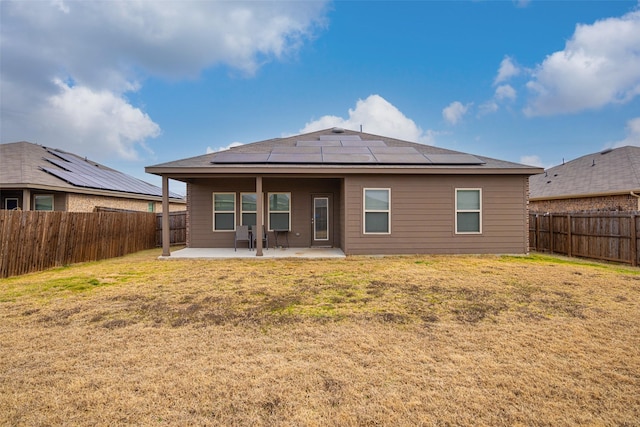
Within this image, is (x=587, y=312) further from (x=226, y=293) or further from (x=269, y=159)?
(x=269, y=159)

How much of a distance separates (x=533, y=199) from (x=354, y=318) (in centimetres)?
1770

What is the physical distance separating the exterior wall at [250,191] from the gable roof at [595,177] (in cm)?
1215

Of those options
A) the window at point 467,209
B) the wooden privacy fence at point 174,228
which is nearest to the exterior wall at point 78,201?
the wooden privacy fence at point 174,228

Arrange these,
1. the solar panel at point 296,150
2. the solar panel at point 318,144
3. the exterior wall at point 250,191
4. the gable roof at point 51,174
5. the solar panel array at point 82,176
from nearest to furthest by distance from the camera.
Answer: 1. the solar panel at point 296,150
2. the exterior wall at point 250,191
3. the gable roof at point 51,174
4. the solar panel at point 318,144
5. the solar panel array at point 82,176

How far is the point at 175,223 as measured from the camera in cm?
1373

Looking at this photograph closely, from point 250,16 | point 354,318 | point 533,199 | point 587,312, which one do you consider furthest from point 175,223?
point 533,199

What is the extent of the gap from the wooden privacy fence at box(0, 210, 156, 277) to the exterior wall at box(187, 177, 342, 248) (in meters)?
2.28

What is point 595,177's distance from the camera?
15.2 meters

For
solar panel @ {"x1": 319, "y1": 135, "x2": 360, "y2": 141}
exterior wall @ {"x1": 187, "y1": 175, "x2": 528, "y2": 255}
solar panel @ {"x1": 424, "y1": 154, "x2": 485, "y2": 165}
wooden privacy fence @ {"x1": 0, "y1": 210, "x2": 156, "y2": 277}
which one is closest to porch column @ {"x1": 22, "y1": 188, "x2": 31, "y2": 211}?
wooden privacy fence @ {"x1": 0, "y1": 210, "x2": 156, "y2": 277}

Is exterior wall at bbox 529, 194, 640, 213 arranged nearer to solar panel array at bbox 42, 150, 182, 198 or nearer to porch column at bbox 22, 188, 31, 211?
solar panel array at bbox 42, 150, 182, 198

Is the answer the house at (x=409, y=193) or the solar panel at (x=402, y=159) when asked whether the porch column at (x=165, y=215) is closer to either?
the house at (x=409, y=193)

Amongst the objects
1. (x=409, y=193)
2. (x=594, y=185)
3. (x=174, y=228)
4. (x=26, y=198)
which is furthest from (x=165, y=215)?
(x=594, y=185)

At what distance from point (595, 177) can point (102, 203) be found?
78.3 feet

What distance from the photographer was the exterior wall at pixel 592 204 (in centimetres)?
1270
